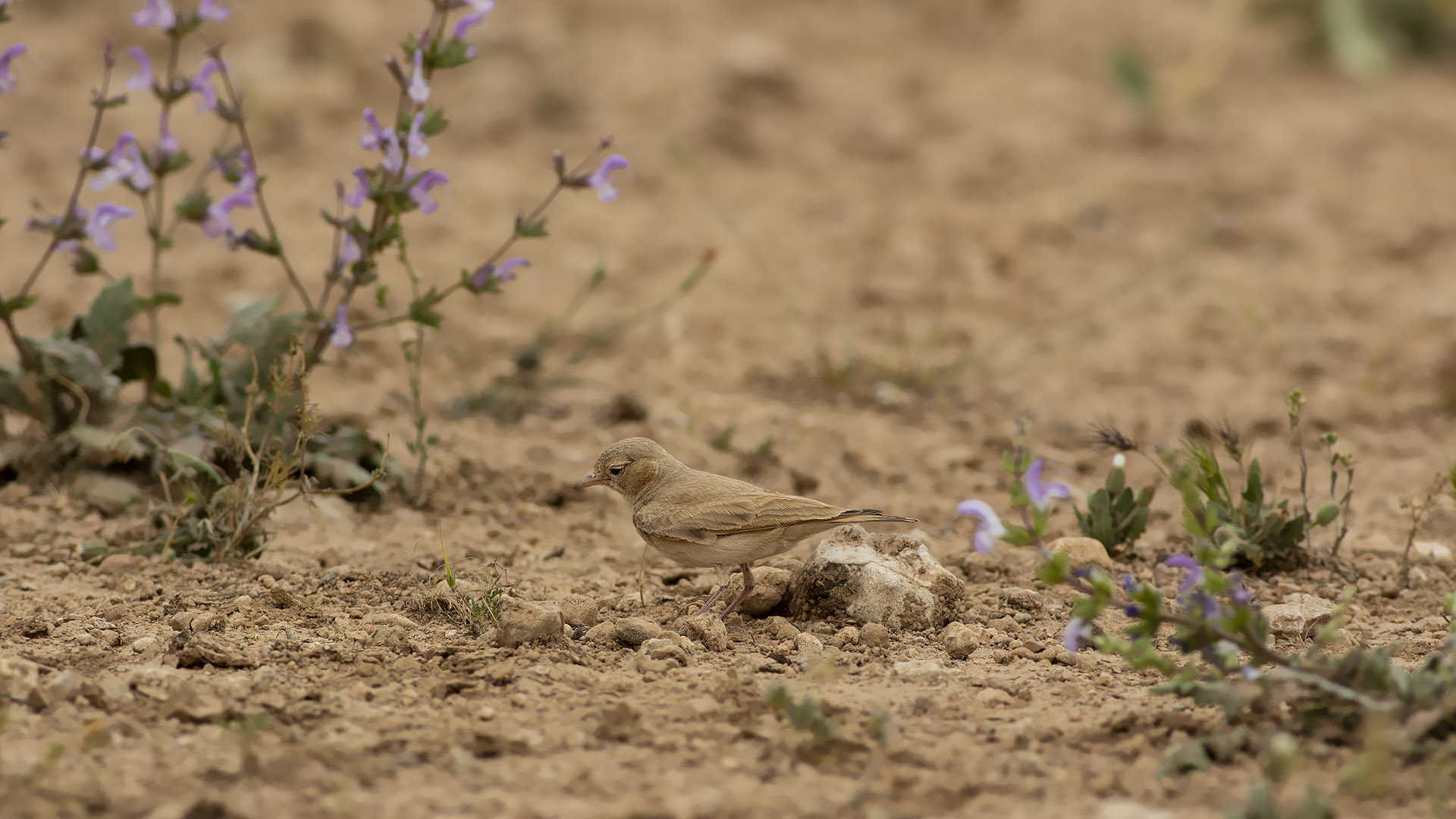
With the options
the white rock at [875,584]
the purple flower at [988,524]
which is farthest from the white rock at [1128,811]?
the white rock at [875,584]

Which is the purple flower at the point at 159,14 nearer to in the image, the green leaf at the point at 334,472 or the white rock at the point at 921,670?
the green leaf at the point at 334,472

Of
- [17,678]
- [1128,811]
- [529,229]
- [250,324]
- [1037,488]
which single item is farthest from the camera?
[250,324]

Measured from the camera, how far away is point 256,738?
9.61 ft

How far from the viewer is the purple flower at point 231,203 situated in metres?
4.38

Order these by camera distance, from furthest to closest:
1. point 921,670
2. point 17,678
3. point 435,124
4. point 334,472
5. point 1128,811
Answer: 1. point 334,472
2. point 435,124
3. point 921,670
4. point 17,678
5. point 1128,811

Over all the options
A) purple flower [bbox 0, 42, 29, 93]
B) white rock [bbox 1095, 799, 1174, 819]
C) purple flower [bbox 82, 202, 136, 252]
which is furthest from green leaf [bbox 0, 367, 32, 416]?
white rock [bbox 1095, 799, 1174, 819]

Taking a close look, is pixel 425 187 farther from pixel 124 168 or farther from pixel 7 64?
pixel 7 64

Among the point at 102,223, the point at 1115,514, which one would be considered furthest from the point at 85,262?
the point at 1115,514

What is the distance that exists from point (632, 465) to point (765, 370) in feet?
7.53

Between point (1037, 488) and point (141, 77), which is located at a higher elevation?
point (141, 77)

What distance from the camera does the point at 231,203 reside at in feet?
14.5

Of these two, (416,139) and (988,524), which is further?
(416,139)

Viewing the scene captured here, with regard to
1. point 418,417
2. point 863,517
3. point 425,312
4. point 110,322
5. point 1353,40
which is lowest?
point 863,517

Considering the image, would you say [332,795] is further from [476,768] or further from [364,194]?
[364,194]
